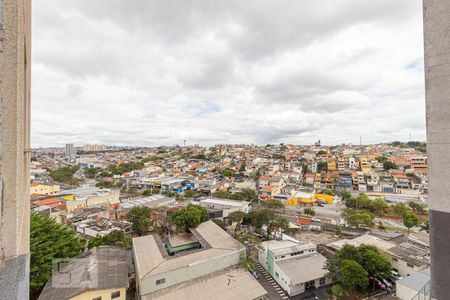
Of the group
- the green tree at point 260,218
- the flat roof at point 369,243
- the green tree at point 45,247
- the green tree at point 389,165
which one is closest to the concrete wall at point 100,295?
the green tree at point 45,247

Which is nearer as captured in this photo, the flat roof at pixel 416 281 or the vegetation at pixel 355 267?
the flat roof at pixel 416 281

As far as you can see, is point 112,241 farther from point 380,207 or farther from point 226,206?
point 380,207

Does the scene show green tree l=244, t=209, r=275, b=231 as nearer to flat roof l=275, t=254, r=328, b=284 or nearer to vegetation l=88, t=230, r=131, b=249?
flat roof l=275, t=254, r=328, b=284

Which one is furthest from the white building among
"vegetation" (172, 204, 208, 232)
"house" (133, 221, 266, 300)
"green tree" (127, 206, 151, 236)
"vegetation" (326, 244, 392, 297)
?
"vegetation" (326, 244, 392, 297)

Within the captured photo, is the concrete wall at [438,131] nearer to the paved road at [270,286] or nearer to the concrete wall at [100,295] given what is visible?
the paved road at [270,286]

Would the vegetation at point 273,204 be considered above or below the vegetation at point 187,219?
below

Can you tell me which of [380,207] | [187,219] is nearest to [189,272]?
[187,219]

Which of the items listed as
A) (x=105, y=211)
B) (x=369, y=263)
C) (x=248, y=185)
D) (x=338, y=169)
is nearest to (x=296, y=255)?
(x=369, y=263)
